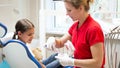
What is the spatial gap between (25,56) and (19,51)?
0.06 m

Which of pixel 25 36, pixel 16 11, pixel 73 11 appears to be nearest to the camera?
pixel 73 11

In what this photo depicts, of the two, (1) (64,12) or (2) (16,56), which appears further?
(1) (64,12)

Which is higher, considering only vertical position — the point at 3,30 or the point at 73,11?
the point at 73,11

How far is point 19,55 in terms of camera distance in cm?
182

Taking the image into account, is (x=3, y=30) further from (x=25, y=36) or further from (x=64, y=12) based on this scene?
(x=64, y=12)

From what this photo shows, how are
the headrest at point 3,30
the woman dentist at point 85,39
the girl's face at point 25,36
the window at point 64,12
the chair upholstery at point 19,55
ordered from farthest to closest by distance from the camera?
the window at point 64,12 < the girl's face at point 25,36 < the headrest at point 3,30 < the chair upholstery at point 19,55 < the woman dentist at point 85,39

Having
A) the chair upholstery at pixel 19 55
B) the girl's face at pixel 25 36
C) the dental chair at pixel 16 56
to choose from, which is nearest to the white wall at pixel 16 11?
the girl's face at pixel 25 36

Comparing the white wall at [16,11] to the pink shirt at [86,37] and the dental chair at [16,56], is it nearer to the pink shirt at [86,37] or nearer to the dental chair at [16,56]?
the dental chair at [16,56]

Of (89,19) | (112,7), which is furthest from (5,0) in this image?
(89,19)

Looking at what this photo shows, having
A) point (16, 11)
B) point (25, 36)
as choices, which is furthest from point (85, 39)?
point (16, 11)

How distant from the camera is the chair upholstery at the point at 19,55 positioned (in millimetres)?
1786

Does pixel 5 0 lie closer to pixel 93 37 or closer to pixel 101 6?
pixel 101 6

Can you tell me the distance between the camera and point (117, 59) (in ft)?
9.04

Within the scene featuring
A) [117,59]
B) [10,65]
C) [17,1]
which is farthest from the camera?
[17,1]
